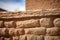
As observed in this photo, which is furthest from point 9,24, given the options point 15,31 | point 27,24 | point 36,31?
point 36,31

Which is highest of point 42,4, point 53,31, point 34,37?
point 42,4

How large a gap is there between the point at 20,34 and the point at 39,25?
384 millimetres

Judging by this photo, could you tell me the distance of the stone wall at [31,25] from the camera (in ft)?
7.87

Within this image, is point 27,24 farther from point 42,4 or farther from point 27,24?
point 42,4

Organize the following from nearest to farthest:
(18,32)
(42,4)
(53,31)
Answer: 1. (53,31)
2. (18,32)
3. (42,4)

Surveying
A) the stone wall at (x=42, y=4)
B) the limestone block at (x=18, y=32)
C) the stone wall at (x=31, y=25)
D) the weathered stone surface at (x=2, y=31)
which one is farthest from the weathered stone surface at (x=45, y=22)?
the stone wall at (x=42, y=4)

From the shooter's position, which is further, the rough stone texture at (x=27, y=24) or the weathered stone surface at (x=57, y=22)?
the rough stone texture at (x=27, y=24)

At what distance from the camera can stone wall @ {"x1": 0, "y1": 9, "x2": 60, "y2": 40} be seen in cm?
240

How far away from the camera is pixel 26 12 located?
2590mm

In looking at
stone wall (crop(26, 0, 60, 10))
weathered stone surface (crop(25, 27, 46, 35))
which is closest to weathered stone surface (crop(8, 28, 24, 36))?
weathered stone surface (crop(25, 27, 46, 35))

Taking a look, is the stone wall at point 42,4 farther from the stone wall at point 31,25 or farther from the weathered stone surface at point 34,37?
the weathered stone surface at point 34,37

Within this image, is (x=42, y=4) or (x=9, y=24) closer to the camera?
(x=9, y=24)

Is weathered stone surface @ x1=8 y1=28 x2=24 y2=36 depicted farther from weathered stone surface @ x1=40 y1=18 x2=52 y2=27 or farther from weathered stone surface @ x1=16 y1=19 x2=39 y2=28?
weathered stone surface @ x1=40 y1=18 x2=52 y2=27

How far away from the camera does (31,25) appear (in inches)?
100.0
